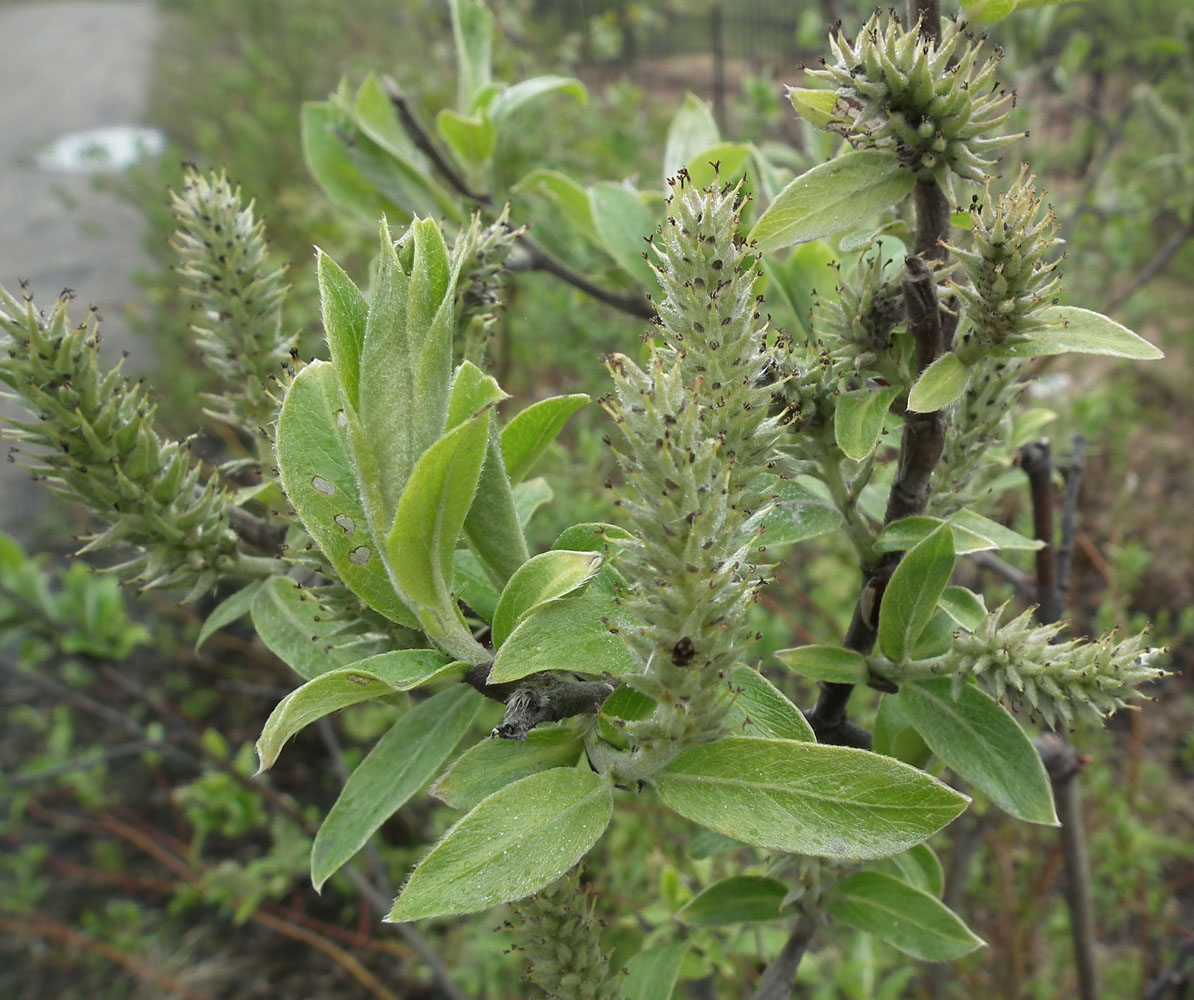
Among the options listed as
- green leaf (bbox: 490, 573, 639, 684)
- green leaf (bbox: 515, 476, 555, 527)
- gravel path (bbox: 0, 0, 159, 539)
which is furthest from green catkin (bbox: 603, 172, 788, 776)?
gravel path (bbox: 0, 0, 159, 539)

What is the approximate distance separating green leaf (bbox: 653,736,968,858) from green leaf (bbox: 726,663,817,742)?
7cm

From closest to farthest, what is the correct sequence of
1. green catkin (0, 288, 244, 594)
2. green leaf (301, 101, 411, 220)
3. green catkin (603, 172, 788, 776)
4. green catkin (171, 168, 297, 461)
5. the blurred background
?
green catkin (603, 172, 788, 776), green catkin (0, 288, 244, 594), green catkin (171, 168, 297, 461), green leaf (301, 101, 411, 220), the blurred background

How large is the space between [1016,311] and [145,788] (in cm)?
488

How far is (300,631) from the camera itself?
94 centimetres

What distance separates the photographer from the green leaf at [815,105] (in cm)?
79

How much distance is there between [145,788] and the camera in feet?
14.5

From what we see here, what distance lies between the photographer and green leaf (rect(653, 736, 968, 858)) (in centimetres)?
63

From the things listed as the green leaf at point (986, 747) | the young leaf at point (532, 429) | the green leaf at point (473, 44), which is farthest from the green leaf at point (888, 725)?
the green leaf at point (473, 44)

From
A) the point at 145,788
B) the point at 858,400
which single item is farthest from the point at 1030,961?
the point at 145,788

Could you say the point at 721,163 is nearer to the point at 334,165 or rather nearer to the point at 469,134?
the point at 469,134

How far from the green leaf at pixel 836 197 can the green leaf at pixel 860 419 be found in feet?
0.51

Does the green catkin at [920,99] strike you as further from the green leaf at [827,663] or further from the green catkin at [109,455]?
the green catkin at [109,455]

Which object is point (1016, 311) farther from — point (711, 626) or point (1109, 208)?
point (1109, 208)

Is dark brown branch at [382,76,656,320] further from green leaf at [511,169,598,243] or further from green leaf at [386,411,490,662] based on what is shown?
green leaf at [386,411,490,662]
